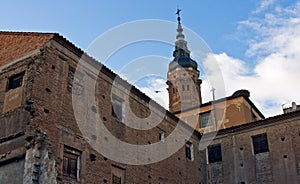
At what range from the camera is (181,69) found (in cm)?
5069

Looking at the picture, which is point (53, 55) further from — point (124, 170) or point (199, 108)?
point (199, 108)

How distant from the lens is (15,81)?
1783 centimetres

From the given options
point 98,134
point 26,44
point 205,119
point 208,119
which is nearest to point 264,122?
point 208,119

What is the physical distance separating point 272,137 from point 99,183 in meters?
13.2

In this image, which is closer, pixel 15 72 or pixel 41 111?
pixel 41 111

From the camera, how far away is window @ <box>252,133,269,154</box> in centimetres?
2678

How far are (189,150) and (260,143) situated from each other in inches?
187

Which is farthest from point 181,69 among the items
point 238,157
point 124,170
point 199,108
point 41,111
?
point 41,111

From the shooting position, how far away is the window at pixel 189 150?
2712cm

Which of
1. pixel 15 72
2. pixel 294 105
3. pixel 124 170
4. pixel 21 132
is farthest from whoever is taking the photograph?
pixel 294 105

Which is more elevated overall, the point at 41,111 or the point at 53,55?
the point at 53,55

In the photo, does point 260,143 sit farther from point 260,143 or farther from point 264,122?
point 264,122

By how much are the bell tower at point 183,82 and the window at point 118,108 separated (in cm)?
2457

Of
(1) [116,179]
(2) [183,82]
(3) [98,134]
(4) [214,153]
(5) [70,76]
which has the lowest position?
(1) [116,179]
